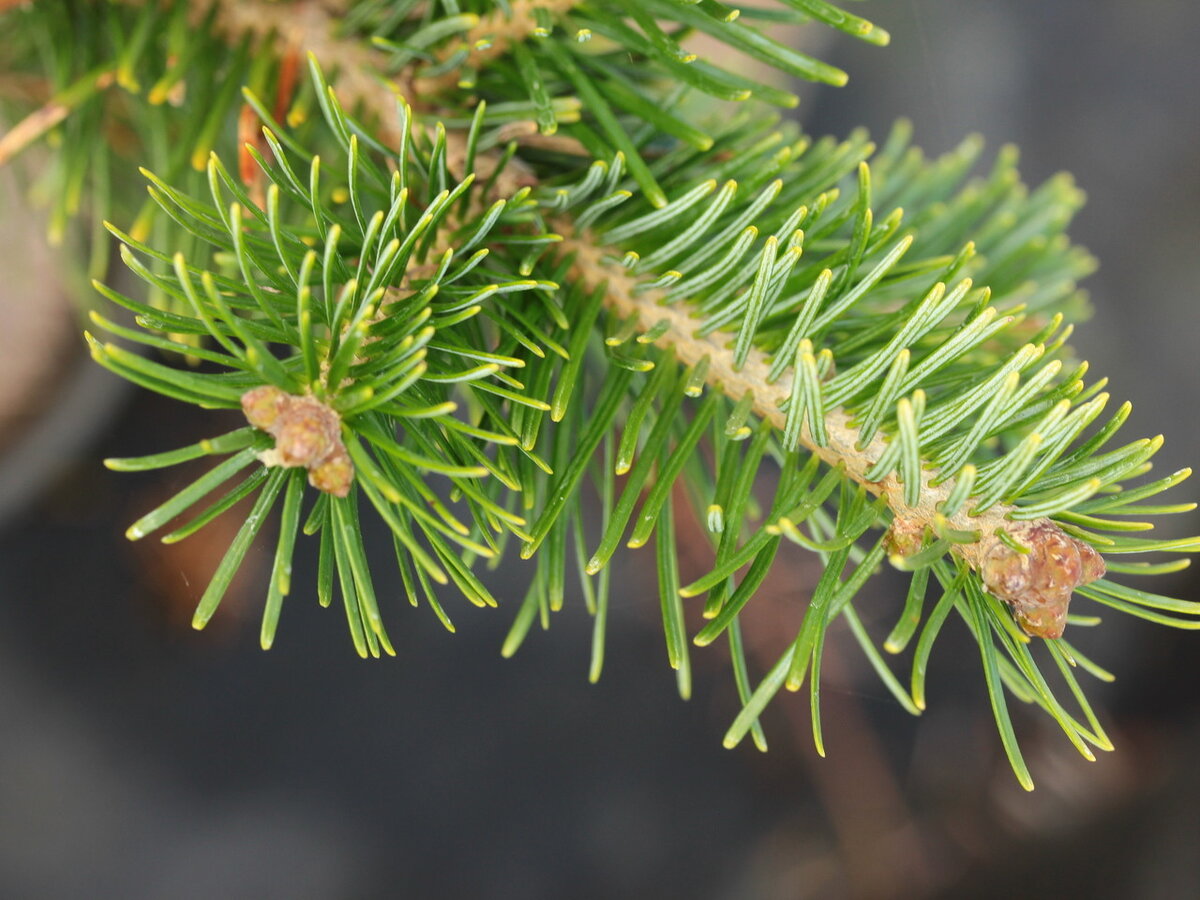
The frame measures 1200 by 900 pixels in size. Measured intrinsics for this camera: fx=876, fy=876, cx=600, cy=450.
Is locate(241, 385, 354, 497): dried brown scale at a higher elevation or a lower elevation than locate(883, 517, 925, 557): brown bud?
lower

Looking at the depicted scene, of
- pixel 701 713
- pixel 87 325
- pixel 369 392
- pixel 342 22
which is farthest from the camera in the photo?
pixel 701 713

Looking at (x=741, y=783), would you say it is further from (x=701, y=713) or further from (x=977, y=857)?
(x=977, y=857)

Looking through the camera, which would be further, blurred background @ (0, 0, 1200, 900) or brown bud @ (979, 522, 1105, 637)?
blurred background @ (0, 0, 1200, 900)


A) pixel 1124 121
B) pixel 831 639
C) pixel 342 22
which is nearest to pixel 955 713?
pixel 831 639

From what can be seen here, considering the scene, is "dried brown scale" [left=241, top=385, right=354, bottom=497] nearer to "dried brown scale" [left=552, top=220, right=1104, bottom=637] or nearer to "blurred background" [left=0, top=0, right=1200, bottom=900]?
"dried brown scale" [left=552, top=220, right=1104, bottom=637]

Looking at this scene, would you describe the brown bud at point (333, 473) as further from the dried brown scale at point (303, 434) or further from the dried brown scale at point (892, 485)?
the dried brown scale at point (892, 485)

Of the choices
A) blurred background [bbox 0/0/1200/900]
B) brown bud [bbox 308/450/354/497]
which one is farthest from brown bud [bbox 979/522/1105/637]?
blurred background [bbox 0/0/1200/900]

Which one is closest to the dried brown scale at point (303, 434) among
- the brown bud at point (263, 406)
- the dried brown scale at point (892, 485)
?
the brown bud at point (263, 406)
